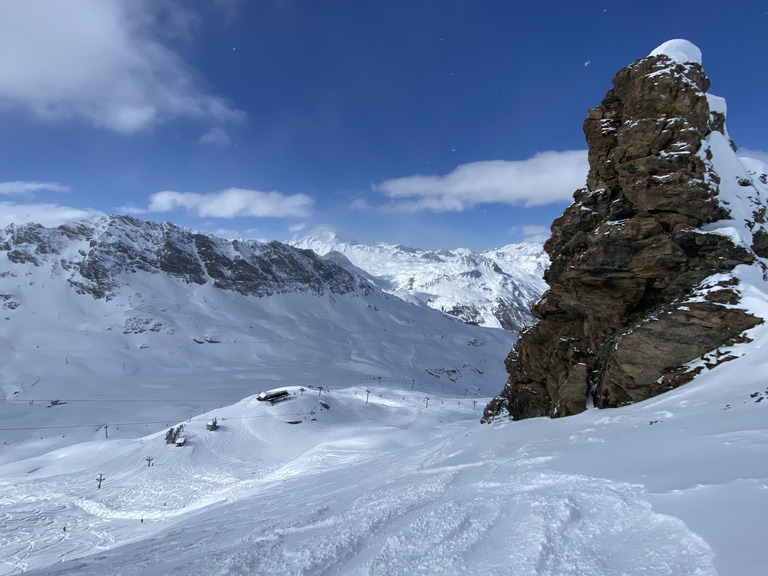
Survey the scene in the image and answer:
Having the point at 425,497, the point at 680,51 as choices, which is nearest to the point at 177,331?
the point at 425,497

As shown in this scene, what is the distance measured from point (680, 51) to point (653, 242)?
10487 mm

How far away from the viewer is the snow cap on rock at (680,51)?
772 inches

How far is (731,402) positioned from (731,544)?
8.08 meters

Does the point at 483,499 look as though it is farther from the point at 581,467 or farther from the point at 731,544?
the point at 731,544

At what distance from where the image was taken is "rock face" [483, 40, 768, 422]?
15.0 metres

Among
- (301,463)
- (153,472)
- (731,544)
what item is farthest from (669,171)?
(153,472)

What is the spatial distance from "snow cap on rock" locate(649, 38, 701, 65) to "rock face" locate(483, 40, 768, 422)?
3.4 inches

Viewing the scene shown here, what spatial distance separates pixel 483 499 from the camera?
27.6 feet

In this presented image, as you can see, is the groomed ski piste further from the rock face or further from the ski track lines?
the rock face

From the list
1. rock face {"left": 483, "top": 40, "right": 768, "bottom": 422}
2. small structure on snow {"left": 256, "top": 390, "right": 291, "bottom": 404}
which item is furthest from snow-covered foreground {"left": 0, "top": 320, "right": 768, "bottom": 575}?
small structure on snow {"left": 256, "top": 390, "right": 291, "bottom": 404}

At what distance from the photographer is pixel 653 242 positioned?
1819 cm

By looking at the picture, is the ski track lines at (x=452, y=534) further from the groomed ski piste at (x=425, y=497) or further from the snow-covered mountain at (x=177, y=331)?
the snow-covered mountain at (x=177, y=331)

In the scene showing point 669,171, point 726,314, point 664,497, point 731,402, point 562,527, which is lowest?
point 562,527

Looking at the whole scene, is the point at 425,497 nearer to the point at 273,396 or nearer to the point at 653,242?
the point at 653,242
